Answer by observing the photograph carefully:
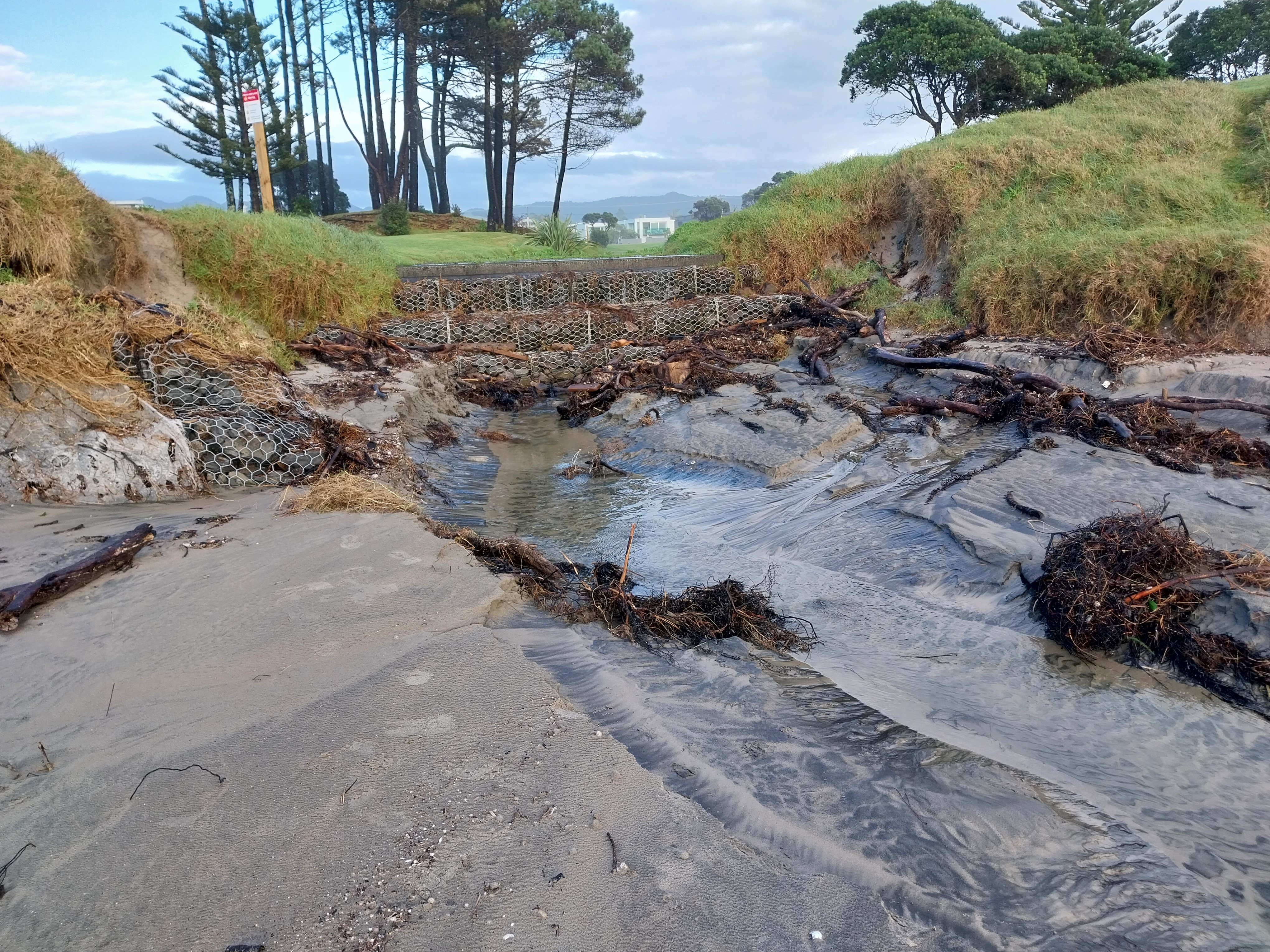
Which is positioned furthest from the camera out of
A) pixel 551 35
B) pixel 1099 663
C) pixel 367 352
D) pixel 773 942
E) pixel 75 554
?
pixel 551 35

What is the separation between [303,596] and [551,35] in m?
27.6

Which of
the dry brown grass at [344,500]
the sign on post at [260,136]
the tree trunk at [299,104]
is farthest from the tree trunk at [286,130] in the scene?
the dry brown grass at [344,500]

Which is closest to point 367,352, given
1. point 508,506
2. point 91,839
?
point 508,506

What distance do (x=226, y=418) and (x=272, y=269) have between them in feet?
20.3

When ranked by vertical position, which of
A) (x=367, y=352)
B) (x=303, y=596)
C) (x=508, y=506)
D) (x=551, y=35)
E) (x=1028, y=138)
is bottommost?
(x=508, y=506)

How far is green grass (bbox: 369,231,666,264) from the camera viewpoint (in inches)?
671

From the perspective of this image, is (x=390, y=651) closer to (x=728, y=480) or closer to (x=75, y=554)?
(x=75, y=554)

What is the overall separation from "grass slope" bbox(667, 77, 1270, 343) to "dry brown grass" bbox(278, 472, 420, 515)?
874 cm

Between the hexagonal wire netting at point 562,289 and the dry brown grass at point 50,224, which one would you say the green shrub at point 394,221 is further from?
the dry brown grass at point 50,224

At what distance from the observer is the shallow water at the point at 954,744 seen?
2227 mm

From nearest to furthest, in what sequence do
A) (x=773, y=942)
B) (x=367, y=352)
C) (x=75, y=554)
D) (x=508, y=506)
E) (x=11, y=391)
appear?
(x=773, y=942) < (x=75, y=554) < (x=11, y=391) < (x=508, y=506) < (x=367, y=352)

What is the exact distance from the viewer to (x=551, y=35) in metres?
26.6

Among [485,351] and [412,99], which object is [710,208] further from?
[485,351]

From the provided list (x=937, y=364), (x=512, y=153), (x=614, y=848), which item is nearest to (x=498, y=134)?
(x=512, y=153)
